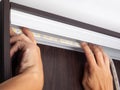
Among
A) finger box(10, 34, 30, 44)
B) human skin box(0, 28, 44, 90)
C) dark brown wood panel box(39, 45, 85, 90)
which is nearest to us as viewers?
human skin box(0, 28, 44, 90)

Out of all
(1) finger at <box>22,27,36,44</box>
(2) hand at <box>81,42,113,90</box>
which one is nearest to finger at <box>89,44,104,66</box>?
(2) hand at <box>81,42,113,90</box>

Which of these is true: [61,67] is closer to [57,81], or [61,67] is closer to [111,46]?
[57,81]

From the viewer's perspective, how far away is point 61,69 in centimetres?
71

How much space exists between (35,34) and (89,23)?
7.9 inches

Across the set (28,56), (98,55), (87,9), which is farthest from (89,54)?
(28,56)

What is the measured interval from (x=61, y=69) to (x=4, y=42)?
0.26 metres

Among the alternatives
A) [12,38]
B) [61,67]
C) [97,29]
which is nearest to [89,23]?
[97,29]

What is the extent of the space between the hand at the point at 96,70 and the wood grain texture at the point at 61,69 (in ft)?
0.09

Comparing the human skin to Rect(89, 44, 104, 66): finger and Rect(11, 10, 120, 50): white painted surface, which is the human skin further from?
Rect(89, 44, 104, 66): finger

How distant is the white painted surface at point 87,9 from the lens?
2.17 feet

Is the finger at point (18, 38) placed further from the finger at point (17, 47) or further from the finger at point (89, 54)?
the finger at point (89, 54)

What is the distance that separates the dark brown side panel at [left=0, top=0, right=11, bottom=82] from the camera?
1.57 ft

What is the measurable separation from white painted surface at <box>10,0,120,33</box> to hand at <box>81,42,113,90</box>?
9 cm

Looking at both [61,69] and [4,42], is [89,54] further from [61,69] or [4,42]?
[4,42]
